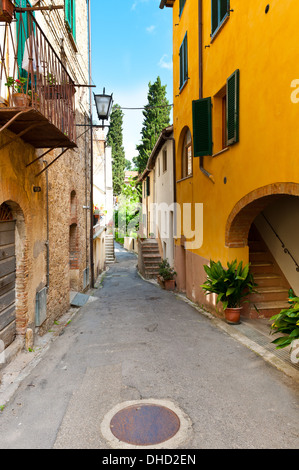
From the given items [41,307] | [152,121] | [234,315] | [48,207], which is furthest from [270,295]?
[152,121]

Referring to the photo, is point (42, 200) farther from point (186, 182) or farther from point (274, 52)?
point (186, 182)

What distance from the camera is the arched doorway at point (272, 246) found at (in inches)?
271

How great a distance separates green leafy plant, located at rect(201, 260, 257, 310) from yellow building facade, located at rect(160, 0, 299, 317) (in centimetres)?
46

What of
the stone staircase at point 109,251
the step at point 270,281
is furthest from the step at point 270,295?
the stone staircase at point 109,251

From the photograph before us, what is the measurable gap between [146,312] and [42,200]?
401 cm

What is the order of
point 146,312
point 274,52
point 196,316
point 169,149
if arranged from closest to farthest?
point 274,52, point 196,316, point 146,312, point 169,149

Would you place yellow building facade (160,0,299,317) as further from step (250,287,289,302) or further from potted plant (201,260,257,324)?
potted plant (201,260,257,324)

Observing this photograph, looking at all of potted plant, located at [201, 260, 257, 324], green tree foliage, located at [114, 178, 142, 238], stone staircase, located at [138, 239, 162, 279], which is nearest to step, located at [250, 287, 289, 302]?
potted plant, located at [201, 260, 257, 324]

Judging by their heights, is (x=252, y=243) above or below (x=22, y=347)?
above

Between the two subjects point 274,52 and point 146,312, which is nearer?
point 274,52

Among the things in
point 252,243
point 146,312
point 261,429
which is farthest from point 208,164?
point 261,429

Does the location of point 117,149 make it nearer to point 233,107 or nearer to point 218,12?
point 218,12

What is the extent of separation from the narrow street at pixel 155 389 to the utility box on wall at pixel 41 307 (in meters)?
0.55

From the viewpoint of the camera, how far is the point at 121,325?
720 cm
